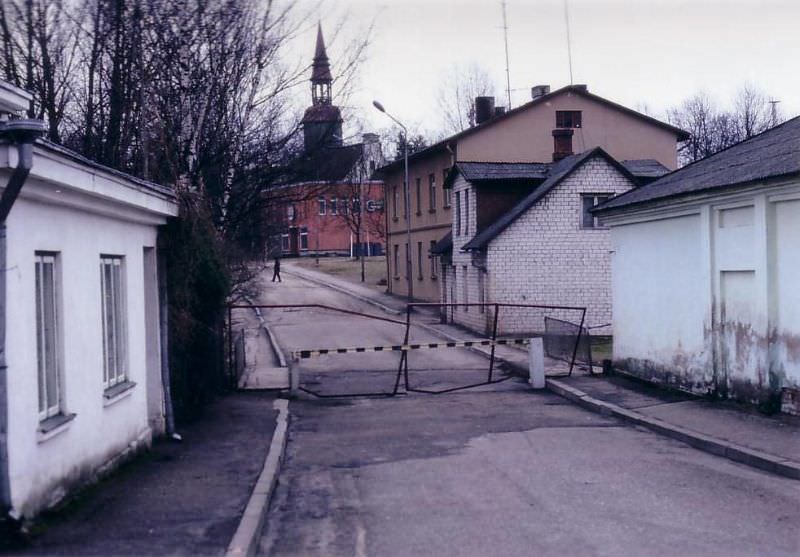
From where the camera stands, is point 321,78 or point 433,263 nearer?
point 321,78

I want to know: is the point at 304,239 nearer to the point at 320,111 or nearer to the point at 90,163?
the point at 320,111

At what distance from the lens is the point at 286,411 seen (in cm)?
1573

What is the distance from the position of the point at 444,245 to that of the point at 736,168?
24.1 metres

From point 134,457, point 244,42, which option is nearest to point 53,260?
point 134,457

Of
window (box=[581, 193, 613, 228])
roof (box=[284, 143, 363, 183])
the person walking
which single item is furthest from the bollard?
the person walking

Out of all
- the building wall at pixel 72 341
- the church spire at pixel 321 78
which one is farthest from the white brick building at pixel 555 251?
the building wall at pixel 72 341

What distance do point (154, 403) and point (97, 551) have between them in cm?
561

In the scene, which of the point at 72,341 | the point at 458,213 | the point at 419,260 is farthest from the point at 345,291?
the point at 72,341

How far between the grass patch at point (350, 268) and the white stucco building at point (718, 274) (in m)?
35.2

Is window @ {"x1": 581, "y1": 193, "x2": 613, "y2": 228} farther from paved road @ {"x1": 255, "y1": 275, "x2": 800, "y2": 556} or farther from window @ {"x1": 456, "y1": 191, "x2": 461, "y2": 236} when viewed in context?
paved road @ {"x1": 255, "y1": 275, "x2": 800, "y2": 556}

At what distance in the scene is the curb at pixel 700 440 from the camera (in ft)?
33.8

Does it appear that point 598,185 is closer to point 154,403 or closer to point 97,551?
point 154,403

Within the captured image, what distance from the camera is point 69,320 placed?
854cm

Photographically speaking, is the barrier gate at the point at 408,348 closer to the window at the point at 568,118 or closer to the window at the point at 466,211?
the window at the point at 466,211
